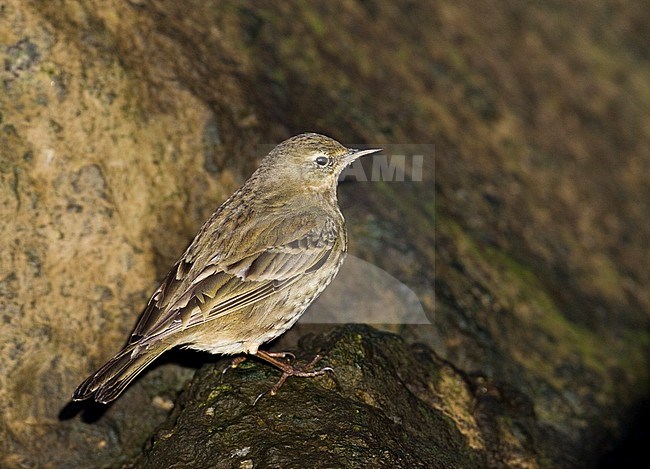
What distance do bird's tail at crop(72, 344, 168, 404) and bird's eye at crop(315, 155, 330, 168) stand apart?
2124 mm

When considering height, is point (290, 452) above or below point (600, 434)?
above

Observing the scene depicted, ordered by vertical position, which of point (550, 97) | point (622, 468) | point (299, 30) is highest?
point (299, 30)

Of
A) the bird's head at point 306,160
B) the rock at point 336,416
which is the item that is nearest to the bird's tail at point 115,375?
the rock at point 336,416

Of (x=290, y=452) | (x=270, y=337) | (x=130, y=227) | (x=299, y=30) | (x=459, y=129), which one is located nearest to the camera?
(x=290, y=452)

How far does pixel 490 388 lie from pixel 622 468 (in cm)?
148

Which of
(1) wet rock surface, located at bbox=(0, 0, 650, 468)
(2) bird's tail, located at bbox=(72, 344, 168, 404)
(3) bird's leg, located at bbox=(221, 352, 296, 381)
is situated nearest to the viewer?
(2) bird's tail, located at bbox=(72, 344, 168, 404)

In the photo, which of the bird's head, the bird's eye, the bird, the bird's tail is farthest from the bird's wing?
the bird's eye

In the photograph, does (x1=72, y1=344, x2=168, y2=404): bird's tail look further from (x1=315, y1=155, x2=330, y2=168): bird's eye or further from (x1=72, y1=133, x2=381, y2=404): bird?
(x1=315, y1=155, x2=330, y2=168): bird's eye

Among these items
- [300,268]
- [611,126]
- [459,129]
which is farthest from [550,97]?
[300,268]

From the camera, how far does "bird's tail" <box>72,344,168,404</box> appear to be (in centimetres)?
536

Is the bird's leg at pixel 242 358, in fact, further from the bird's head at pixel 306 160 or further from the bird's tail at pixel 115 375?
the bird's head at pixel 306 160

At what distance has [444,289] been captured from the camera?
7.46 meters

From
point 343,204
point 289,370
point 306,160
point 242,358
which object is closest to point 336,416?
point 289,370

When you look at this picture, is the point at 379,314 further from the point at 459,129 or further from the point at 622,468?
the point at 459,129
